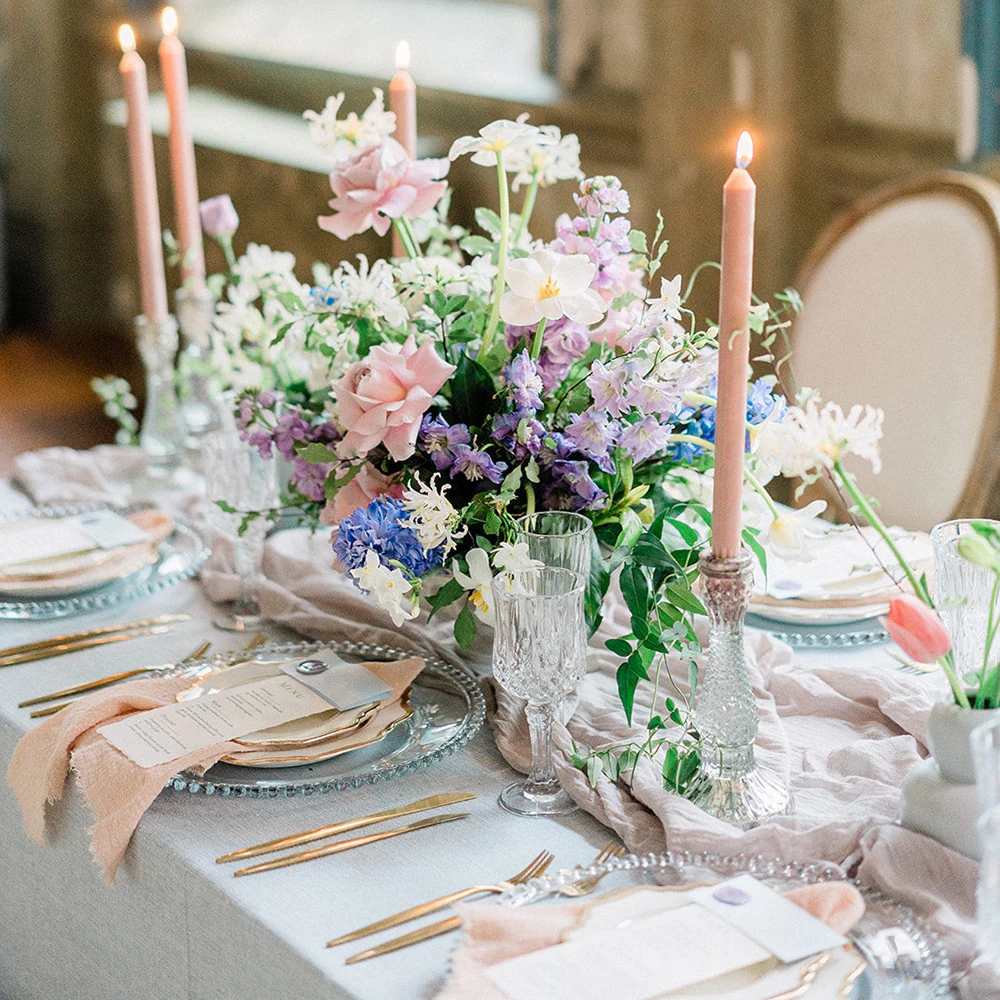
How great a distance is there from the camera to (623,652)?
3.37ft

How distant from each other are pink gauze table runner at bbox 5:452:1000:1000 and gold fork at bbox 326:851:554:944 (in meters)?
0.06

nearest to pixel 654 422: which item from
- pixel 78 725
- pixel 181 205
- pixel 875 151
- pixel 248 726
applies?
pixel 248 726

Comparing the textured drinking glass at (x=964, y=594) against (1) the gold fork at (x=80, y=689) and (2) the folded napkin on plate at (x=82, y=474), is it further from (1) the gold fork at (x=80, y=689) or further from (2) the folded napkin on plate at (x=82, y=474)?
(2) the folded napkin on plate at (x=82, y=474)

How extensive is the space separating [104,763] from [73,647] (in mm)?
289

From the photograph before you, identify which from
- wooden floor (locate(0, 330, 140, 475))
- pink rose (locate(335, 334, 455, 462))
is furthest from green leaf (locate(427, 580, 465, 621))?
wooden floor (locate(0, 330, 140, 475))

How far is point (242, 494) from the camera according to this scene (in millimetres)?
1342

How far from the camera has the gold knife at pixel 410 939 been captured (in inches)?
32.7

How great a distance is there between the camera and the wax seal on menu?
1.16 meters

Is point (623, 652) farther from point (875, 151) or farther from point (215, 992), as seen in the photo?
point (875, 151)

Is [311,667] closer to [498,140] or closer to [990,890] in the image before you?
[498,140]

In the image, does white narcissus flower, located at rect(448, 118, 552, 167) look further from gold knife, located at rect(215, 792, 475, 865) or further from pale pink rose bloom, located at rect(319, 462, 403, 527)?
gold knife, located at rect(215, 792, 475, 865)

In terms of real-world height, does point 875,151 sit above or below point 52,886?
above

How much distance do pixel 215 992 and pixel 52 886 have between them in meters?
0.27

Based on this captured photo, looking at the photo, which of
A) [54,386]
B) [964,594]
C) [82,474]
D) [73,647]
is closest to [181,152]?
[82,474]
